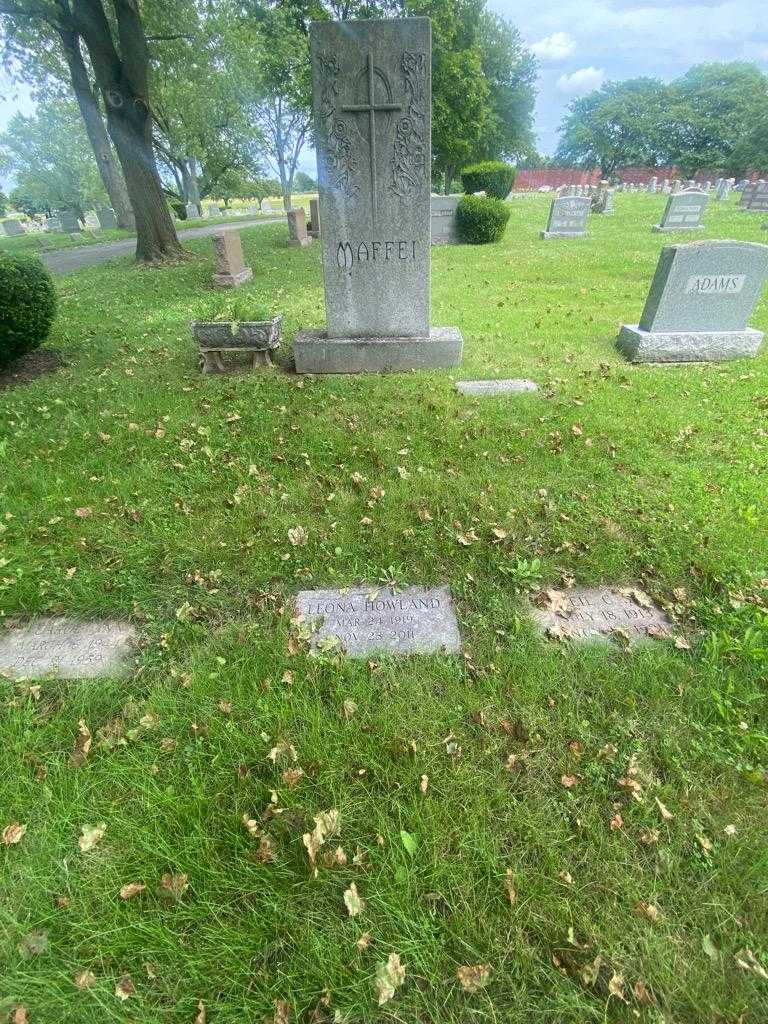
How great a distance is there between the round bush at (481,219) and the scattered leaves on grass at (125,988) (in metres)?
17.1

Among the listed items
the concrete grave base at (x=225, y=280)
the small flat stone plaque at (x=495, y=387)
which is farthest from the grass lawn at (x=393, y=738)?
the concrete grave base at (x=225, y=280)

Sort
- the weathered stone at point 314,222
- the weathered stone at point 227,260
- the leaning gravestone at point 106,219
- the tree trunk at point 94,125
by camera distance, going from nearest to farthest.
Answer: the weathered stone at point 227,260
the tree trunk at point 94,125
the weathered stone at point 314,222
the leaning gravestone at point 106,219

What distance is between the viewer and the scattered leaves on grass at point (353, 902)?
5.08 ft

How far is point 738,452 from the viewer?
13.0 ft

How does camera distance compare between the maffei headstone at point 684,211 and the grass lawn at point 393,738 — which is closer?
the grass lawn at point 393,738

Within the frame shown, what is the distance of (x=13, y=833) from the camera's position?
178 cm

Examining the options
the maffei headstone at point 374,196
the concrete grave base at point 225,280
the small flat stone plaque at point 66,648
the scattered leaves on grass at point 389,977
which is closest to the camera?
the scattered leaves on grass at point 389,977

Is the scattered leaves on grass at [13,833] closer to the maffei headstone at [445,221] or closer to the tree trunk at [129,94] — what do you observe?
the tree trunk at [129,94]

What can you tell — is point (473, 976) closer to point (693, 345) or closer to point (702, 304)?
point (693, 345)

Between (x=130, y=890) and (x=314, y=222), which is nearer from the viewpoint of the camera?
(x=130, y=890)

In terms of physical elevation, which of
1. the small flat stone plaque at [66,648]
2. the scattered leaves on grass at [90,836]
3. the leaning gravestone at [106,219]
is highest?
the scattered leaves on grass at [90,836]

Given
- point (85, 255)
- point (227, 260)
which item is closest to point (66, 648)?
point (227, 260)

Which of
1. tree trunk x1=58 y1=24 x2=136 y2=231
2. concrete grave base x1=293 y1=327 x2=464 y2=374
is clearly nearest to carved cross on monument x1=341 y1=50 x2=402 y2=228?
concrete grave base x1=293 y1=327 x2=464 y2=374

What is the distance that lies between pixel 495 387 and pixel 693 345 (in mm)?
2620
